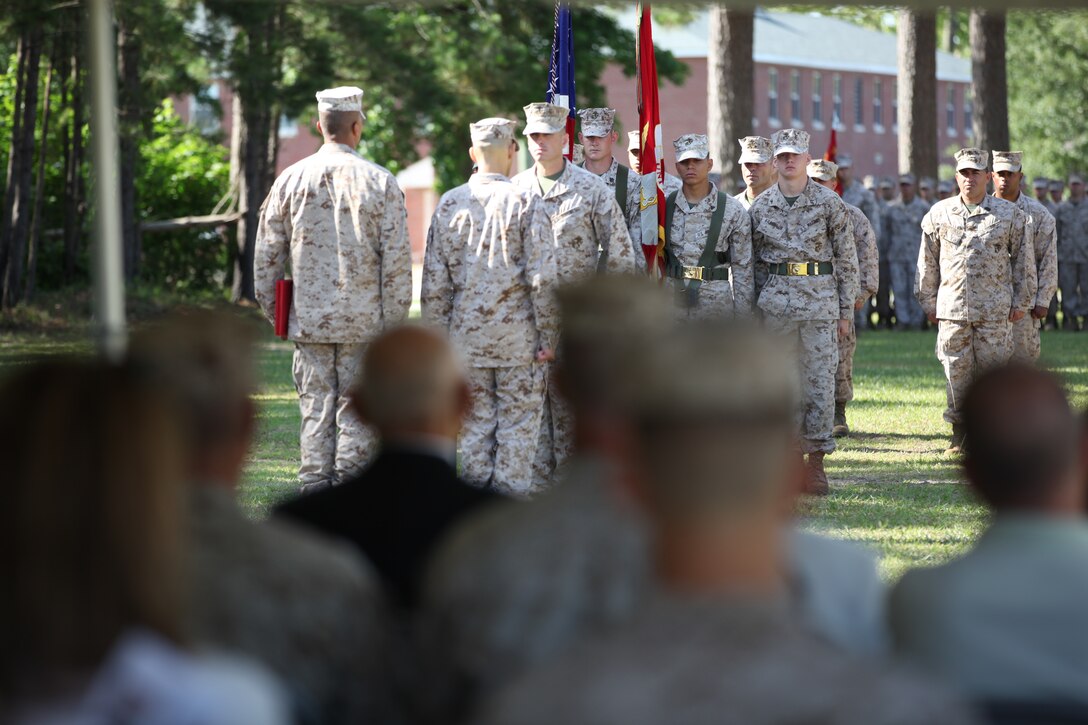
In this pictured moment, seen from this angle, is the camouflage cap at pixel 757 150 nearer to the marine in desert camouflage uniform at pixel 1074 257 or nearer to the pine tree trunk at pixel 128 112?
the pine tree trunk at pixel 128 112

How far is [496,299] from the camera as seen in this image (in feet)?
27.2

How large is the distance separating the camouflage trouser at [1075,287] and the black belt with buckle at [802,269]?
638 inches

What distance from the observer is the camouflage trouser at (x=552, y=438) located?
8984 mm

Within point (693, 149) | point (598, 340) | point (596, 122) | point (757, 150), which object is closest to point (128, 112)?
point (596, 122)

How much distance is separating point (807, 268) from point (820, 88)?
57.8m

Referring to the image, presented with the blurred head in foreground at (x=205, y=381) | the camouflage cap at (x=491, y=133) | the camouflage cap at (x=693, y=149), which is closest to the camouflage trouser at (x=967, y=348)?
the camouflage cap at (x=693, y=149)

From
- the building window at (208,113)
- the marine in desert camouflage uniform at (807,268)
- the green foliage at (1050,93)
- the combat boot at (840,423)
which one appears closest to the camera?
the marine in desert camouflage uniform at (807,268)

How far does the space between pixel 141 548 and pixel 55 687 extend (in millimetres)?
217

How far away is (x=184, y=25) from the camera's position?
2292 centimetres

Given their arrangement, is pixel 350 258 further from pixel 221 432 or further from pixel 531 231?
pixel 221 432

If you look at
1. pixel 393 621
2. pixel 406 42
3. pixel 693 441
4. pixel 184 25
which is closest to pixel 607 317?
pixel 393 621

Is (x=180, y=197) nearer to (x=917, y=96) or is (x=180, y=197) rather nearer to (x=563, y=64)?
(x=917, y=96)

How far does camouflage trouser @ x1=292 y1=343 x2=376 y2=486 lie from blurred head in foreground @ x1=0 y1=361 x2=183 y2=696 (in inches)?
247

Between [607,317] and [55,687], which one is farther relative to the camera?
[607,317]
